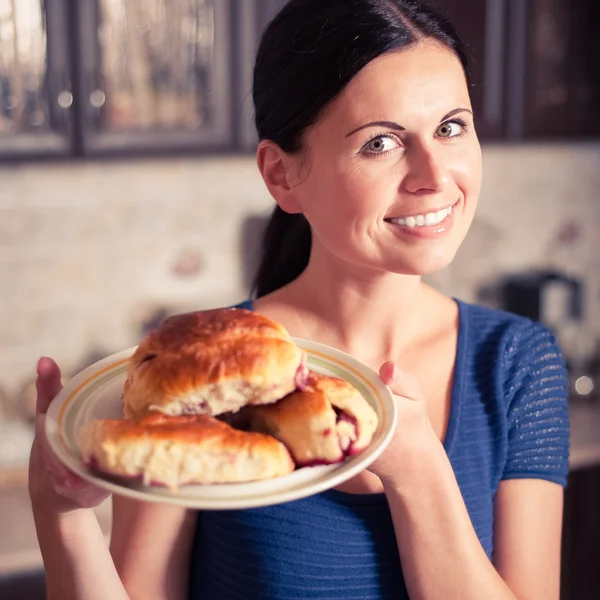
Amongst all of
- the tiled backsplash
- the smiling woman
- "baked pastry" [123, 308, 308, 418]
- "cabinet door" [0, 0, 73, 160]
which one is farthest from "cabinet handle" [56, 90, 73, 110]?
"baked pastry" [123, 308, 308, 418]

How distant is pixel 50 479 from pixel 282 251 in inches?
23.5

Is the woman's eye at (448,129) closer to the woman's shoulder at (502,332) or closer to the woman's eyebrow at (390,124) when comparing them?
the woman's eyebrow at (390,124)

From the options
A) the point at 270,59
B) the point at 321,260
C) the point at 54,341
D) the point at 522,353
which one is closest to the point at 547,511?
the point at 522,353

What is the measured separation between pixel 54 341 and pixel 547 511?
1614mm

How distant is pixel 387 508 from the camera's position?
1021 mm

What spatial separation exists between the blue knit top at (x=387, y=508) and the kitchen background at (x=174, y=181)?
101 centimetres

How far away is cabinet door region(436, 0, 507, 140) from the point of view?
228 cm

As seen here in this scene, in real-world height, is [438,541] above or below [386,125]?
below

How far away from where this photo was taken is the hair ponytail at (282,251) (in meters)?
1.28

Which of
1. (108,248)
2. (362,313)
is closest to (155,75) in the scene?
(108,248)

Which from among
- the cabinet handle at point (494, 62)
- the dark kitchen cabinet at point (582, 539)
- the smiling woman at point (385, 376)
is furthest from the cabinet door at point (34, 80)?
the dark kitchen cabinet at point (582, 539)

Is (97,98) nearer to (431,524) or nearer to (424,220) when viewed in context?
(424,220)

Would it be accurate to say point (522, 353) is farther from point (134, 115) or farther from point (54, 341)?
point (54, 341)

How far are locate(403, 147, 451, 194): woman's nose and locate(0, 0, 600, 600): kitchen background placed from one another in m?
1.26
